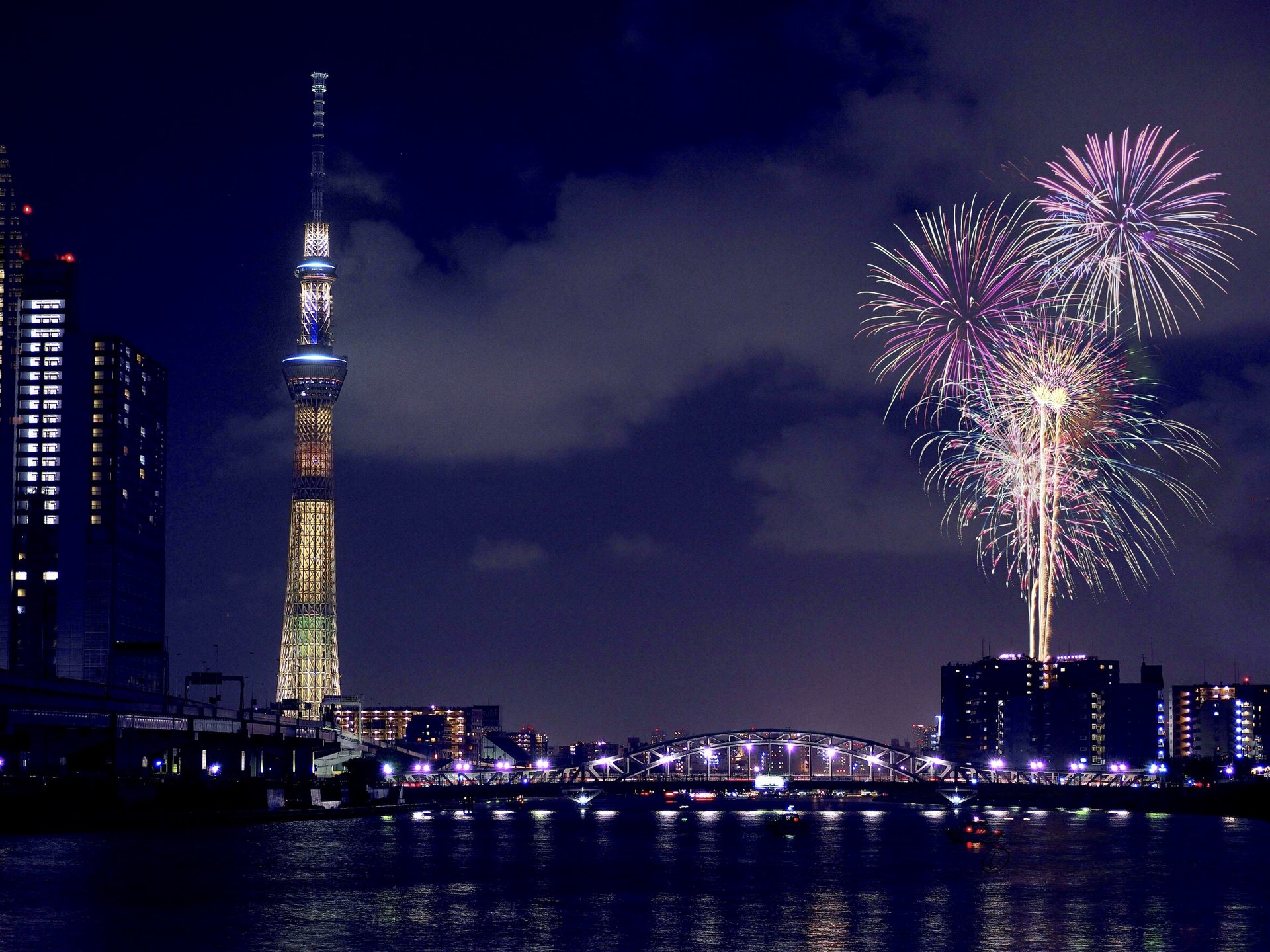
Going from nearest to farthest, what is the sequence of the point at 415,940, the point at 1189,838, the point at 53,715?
the point at 415,940, the point at 53,715, the point at 1189,838

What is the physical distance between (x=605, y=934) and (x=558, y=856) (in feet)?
220

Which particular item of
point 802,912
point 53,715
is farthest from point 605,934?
point 53,715

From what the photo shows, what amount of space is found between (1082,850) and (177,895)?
8740cm

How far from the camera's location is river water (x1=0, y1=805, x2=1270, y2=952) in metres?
86.2

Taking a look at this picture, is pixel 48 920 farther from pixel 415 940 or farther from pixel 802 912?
pixel 802 912

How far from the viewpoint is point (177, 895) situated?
10375 centimetres

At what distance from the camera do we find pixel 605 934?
8856 cm

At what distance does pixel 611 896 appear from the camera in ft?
365

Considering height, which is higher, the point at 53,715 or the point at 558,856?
the point at 53,715

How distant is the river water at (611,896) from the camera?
86188 millimetres

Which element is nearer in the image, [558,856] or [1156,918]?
→ [1156,918]

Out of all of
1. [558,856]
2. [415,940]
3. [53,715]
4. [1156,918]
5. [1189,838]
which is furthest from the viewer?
[1189,838]

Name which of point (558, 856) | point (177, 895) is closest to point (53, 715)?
point (558, 856)

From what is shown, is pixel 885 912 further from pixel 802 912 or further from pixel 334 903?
pixel 334 903
